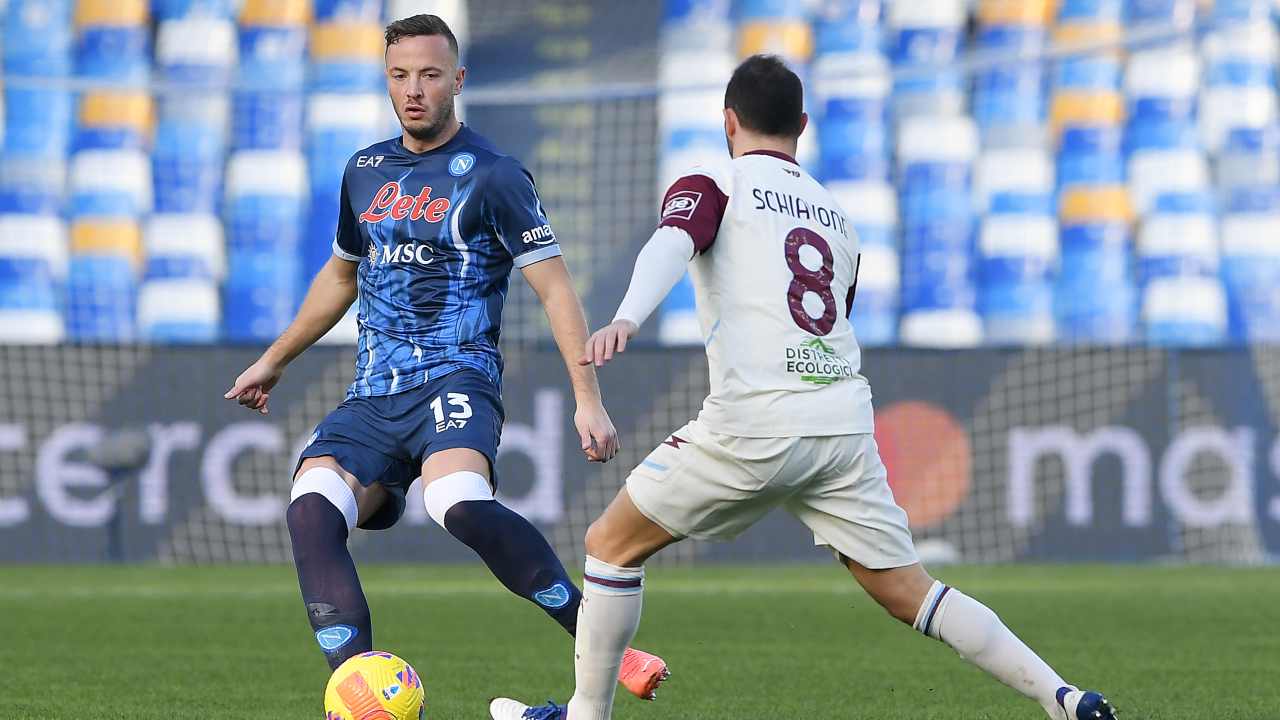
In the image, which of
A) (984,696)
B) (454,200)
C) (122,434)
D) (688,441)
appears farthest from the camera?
(122,434)

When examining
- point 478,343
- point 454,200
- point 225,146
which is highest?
point 225,146

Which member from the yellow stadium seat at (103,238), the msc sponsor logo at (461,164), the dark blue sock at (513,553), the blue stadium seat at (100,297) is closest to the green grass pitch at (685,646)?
the dark blue sock at (513,553)

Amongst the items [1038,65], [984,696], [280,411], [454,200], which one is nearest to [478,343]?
[454,200]

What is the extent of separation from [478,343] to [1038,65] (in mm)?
20239

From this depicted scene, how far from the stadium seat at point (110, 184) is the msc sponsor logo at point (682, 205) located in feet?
58.8

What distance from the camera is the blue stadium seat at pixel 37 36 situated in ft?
70.2

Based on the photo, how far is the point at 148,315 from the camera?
20.5 meters

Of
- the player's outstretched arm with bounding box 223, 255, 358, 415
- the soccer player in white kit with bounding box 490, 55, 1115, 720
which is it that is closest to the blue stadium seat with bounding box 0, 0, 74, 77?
the player's outstretched arm with bounding box 223, 255, 358, 415

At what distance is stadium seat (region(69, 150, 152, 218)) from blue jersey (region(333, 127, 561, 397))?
17138mm

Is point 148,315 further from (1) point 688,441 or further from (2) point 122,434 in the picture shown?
(1) point 688,441

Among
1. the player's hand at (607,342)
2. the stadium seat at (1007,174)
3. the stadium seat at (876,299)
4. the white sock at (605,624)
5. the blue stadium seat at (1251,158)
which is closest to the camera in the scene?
the player's hand at (607,342)

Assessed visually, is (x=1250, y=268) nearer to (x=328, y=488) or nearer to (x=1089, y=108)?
(x=1089, y=108)

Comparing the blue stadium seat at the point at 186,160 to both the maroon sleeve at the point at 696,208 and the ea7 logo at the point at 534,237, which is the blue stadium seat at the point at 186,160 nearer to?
the ea7 logo at the point at 534,237

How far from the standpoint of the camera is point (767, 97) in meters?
4.44
